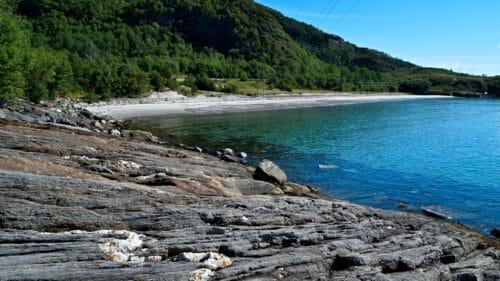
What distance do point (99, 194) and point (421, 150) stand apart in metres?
49.9

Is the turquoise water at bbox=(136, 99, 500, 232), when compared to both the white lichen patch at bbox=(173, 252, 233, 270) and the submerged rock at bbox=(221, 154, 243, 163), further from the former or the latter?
the white lichen patch at bbox=(173, 252, 233, 270)

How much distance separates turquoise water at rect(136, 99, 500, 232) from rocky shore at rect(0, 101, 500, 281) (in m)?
11.0

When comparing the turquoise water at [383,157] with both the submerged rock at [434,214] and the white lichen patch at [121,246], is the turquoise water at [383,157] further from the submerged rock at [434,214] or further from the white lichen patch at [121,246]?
the white lichen patch at [121,246]

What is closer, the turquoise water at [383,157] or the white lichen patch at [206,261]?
the white lichen patch at [206,261]

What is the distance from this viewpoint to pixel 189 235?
15.4m

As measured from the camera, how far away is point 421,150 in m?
58.4

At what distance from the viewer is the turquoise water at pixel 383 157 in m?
33.5

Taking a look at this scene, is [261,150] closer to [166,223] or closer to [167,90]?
[166,223]

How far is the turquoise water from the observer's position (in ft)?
110

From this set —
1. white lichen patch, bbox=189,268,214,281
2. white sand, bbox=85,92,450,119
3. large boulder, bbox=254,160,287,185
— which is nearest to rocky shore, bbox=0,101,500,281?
white lichen patch, bbox=189,268,214,281

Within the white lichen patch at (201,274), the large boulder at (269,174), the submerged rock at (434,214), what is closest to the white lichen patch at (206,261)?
the white lichen patch at (201,274)

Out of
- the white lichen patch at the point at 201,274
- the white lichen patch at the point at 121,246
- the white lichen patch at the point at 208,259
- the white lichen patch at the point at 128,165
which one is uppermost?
the white lichen patch at the point at 128,165

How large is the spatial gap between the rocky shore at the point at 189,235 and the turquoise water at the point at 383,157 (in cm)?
1102

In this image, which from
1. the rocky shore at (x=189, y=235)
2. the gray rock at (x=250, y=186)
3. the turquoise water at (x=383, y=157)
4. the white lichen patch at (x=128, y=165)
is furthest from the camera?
the turquoise water at (x=383, y=157)
